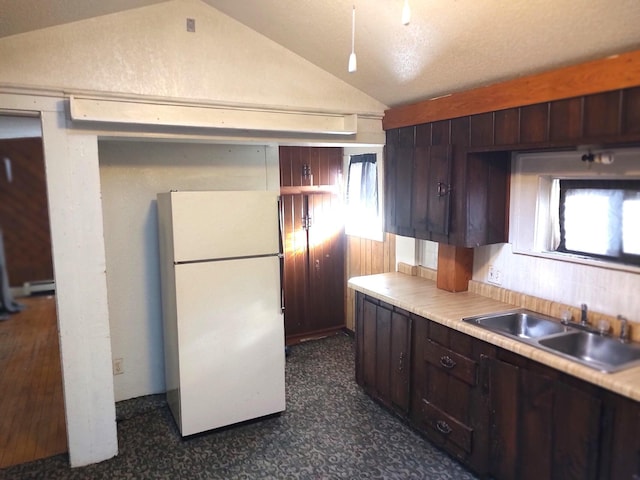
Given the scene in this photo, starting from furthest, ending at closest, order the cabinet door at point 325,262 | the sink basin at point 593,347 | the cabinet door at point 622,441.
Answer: the cabinet door at point 325,262, the sink basin at point 593,347, the cabinet door at point 622,441

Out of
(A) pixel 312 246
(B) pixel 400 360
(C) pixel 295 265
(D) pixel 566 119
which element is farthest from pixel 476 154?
(C) pixel 295 265

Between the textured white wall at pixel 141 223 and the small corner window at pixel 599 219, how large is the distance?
7.77ft

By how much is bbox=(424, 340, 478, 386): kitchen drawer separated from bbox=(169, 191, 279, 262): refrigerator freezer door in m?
1.24

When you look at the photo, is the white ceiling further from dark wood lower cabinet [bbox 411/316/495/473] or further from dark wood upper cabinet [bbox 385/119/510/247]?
dark wood lower cabinet [bbox 411/316/495/473]

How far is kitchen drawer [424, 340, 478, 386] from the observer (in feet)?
8.36

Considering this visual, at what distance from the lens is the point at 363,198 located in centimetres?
461

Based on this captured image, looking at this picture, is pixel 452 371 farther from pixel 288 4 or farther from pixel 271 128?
pixel 288 4

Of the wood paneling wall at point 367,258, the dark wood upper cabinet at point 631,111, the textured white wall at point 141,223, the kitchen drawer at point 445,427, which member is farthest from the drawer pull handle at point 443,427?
the textured white wall at point 141,223

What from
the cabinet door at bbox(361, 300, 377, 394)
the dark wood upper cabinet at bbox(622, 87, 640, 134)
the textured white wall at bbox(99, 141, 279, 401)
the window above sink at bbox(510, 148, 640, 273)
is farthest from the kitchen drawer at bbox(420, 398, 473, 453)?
the textured white wall at bbox(99, 141, 279, 401)

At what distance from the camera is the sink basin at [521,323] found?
2.60m

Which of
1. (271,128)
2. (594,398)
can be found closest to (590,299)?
(594,398)

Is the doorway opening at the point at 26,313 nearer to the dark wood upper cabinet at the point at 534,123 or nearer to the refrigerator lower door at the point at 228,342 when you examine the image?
the refrigerator lower door at the point at 228,342

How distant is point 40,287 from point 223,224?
1.27 meters

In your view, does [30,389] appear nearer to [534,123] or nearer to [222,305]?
[222,305]
